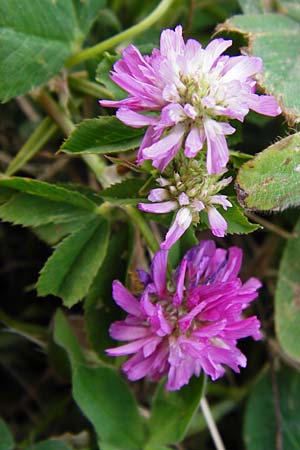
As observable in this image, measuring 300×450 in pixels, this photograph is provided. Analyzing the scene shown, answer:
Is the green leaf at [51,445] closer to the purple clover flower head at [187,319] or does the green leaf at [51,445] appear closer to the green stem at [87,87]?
the purple clover flower head at [187,319]

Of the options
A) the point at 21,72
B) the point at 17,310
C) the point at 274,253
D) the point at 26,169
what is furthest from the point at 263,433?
the point at 21,72

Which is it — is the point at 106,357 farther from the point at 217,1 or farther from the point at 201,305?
the point at 217,1

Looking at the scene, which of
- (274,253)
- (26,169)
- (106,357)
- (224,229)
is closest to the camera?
(224,229)

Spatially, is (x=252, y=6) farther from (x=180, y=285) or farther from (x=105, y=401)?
(x=105, y=401)

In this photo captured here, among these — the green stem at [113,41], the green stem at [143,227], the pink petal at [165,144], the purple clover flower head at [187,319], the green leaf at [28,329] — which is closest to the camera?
the pink petal at [165,144]

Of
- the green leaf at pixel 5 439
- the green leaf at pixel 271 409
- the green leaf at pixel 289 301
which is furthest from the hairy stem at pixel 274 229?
the green leaf at pixel 5 439
